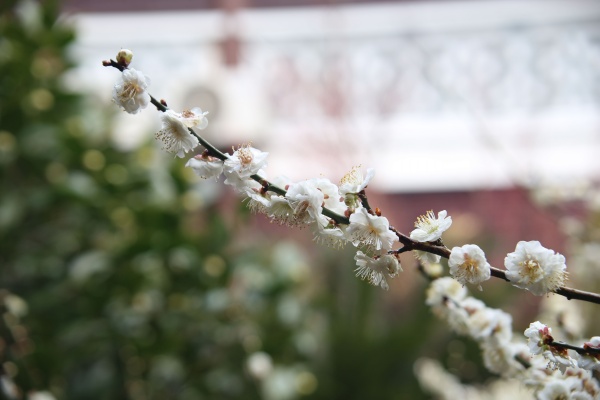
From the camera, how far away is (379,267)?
0.44 metres

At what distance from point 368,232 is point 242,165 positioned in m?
0.09

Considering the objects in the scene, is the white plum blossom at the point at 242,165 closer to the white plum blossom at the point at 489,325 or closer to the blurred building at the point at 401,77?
the white plum blossom at the point at 489,325

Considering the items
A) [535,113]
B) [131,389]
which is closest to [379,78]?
[535,113]

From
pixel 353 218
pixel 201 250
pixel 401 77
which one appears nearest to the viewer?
pixel 353 218

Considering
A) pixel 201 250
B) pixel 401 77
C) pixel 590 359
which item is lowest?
pixel 590 359

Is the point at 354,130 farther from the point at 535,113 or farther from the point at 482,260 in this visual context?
the point at 482,260

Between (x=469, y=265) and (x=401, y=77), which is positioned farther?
(x=401, y=77)

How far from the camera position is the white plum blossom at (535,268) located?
0.43 m

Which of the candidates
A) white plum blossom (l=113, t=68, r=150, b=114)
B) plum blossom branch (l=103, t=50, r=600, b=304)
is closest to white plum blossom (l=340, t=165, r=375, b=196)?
plum blossom branch (l=103, t=50, r=600, b=304)

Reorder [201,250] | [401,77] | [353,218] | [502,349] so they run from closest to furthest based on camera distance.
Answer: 1. [353,218]
2. [502,349]
3. [201,250]
4. [401,77]

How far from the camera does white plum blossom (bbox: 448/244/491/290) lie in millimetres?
429

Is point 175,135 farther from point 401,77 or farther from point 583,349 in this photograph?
point 401,77

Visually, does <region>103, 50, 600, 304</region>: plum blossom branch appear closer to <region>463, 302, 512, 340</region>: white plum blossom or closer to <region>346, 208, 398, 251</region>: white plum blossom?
<region>346, 208, 398, 251</region>: white plum blossom

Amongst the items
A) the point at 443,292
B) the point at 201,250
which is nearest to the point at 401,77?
the point at 201,250
